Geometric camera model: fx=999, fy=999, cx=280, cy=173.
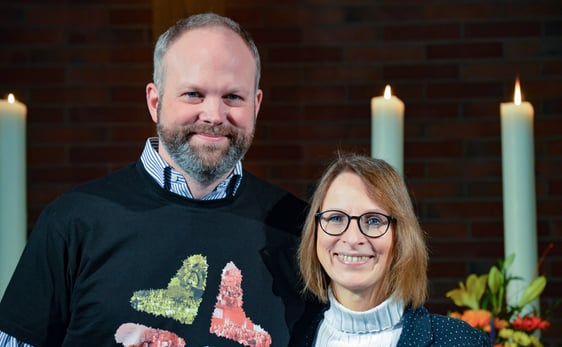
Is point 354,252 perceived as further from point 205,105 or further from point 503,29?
point 503,29

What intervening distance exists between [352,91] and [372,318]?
4.97 ft

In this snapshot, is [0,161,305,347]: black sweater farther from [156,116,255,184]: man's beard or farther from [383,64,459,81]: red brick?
[383,64,459,81]: red brick

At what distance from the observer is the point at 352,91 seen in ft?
10.6

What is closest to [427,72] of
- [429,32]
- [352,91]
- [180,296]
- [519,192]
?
[429,32]

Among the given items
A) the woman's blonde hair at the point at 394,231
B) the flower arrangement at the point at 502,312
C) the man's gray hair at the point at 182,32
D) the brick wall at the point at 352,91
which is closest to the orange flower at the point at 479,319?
the flower arrangement at the point at 502,312

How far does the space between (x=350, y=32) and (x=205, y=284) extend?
1580 millimetres

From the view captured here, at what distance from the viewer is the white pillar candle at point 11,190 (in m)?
1.93

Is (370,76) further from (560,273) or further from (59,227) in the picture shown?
(59,227)

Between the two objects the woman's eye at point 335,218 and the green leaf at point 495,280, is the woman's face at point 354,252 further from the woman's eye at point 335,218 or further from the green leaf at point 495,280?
the green leaf at point 495,280

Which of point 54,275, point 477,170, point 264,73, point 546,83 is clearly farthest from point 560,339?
point 54,275

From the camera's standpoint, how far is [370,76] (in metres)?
3.23

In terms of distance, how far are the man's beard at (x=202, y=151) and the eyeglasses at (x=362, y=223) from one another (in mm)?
209

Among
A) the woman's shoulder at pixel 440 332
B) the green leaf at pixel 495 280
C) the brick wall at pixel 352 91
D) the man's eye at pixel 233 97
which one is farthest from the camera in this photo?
the brick wall at pixel 352 91

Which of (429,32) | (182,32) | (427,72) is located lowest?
(182,32)
